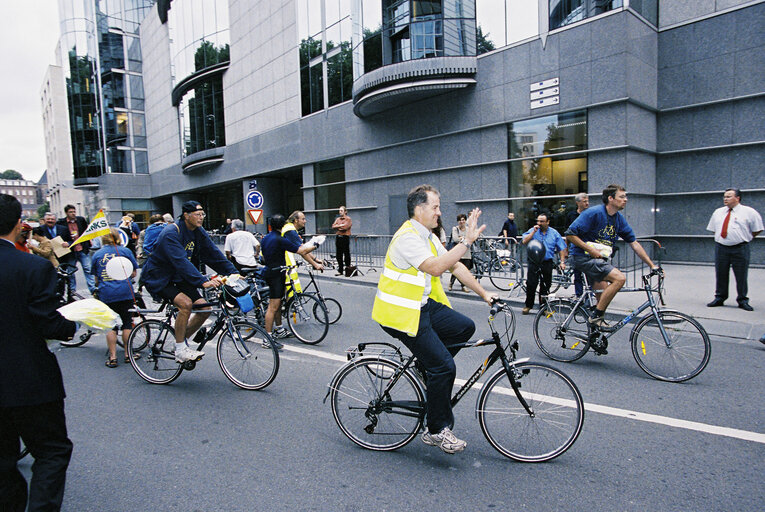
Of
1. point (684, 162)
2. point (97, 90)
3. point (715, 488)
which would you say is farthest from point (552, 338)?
point (97, 90)

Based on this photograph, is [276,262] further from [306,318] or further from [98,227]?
[98,227]

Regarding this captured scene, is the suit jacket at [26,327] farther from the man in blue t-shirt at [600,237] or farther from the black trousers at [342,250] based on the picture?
the black trousers at [342,250]

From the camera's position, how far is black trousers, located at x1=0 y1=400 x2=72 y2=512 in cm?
248

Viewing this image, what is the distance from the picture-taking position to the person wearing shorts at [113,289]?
5934 mm

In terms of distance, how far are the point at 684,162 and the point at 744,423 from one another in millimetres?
11547

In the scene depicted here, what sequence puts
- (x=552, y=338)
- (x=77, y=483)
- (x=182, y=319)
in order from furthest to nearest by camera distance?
(x=552, y=338), (x=182, y=319), (x=77, y=483)

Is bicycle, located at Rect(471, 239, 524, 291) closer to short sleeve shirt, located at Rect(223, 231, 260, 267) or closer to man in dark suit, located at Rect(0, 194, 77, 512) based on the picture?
short sleeve shirt, located at Rect(223, 231, 260, 267)

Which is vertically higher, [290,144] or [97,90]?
[97,90]

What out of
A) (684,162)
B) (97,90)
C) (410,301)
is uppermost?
(97,90)

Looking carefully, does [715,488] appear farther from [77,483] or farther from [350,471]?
[77,483]

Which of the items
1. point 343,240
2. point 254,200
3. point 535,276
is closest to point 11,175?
point 254,200

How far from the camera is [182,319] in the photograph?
202 inches

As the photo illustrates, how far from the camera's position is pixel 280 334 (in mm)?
6965

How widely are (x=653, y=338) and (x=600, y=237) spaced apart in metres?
1.41
